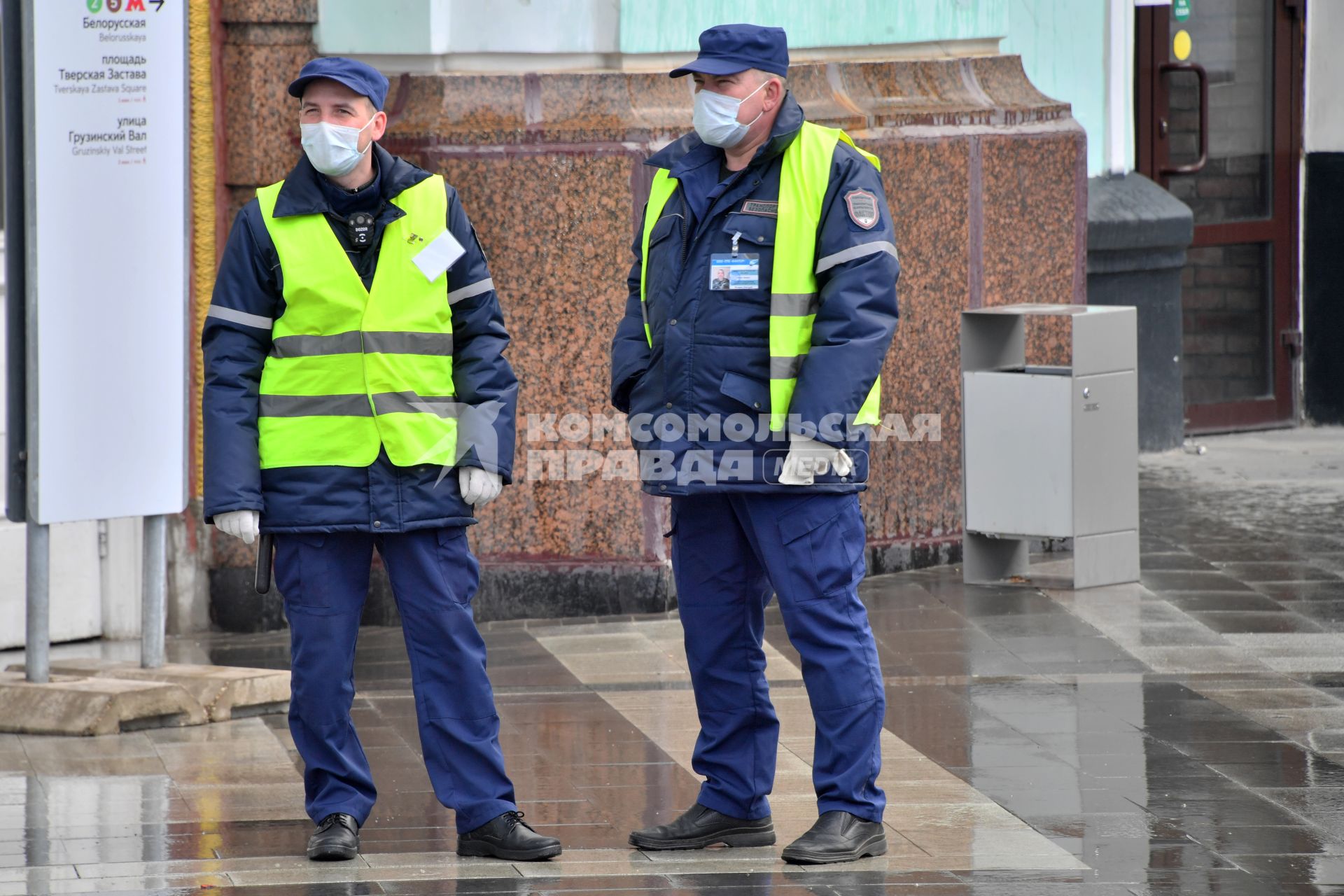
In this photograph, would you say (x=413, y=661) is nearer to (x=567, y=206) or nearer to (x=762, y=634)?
(x=762, y=634)

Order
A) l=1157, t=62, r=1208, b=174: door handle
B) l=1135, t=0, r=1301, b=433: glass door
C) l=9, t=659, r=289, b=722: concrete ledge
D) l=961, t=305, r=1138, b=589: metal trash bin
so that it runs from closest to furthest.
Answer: l=9, t=659, r=289, b=722: concrete ledge, l=961, t=305, r=1138, b=589: metal trash bin, l=1157, t=62, r=1208, b=174: door handle, l=1135, t=0, r=1301, b=433: glass door

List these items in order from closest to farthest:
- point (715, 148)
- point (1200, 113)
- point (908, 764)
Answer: point (715, 148), point (908, 764), point (1200, 113)

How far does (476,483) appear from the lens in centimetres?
519

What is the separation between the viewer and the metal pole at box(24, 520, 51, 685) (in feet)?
21.8

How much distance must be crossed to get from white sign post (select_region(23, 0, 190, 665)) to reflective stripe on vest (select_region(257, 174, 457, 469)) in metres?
1.60

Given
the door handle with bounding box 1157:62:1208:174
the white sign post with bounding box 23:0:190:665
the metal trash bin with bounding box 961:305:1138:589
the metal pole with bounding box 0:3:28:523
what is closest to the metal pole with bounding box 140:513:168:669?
the white sign post with bounding box 23:0:190:665

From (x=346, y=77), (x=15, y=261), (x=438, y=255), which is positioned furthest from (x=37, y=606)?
(x=346, y=77)

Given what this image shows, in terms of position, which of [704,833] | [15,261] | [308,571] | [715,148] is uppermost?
[715,148]

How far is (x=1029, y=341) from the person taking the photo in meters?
9.15

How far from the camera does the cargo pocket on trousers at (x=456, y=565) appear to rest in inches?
205

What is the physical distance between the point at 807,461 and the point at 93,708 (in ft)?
8.75

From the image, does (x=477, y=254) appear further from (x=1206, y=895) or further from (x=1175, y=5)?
(x=1175, y=5)

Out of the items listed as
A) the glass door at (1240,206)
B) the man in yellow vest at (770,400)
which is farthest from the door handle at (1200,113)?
the man in yellow vest at (770,400)

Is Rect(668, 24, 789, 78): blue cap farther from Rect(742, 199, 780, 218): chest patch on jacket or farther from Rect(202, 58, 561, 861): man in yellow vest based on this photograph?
Rect(202, 58, 561, 861): man in yellow vest
